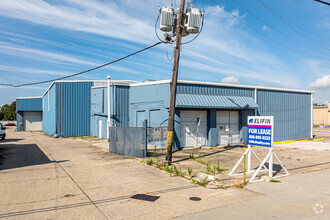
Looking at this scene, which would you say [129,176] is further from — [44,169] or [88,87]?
[88,87]

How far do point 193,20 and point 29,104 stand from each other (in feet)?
144

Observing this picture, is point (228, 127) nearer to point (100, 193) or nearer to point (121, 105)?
point (121, 105)

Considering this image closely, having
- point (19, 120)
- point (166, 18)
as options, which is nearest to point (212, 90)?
point (166, 18)

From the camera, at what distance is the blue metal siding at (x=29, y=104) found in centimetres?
4669

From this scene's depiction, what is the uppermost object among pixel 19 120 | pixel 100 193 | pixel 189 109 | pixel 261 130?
pixel 189 109

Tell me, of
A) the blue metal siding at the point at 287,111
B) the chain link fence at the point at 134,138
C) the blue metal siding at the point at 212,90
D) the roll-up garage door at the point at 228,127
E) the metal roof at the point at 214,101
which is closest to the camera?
the chain link fence at the point at 134,138

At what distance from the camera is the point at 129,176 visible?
33.9 feet

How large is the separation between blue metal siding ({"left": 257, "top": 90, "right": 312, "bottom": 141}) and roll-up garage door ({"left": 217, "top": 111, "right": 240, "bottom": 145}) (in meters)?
2.86

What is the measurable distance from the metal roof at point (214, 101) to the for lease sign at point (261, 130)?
27.5 feet

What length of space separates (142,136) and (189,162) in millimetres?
2939

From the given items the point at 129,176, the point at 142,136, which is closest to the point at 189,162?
the point at 142,136

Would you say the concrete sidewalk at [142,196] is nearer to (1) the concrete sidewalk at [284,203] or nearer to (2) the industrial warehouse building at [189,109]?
(1) the concrete sidewalk at [284,203]

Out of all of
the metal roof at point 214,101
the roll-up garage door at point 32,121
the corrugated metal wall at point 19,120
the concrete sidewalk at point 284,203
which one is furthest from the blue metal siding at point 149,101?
the roll-up garage door at point 32,121

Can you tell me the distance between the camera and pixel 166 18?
12.3 metres
